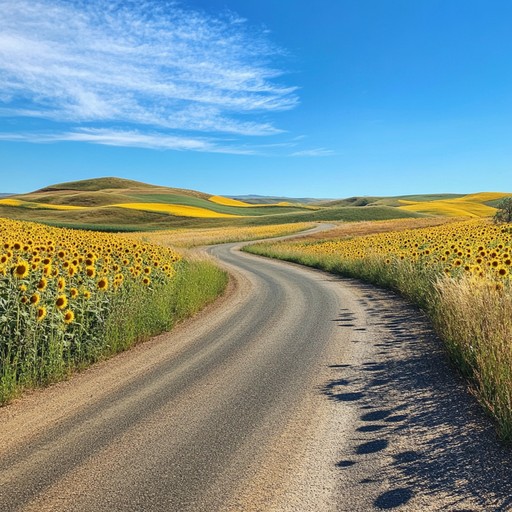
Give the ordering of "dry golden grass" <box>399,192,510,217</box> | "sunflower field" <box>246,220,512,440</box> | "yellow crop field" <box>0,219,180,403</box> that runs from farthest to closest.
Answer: "dry golden grass" <box>399,192,510,217</box> → "yellow crop field" <box>0,219,180,403</box> → "sunflower field" <box>246,220,512,440</box>

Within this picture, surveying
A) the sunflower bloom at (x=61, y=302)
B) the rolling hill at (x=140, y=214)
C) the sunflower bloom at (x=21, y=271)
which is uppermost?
the rolling hill at (x=140, y=214)

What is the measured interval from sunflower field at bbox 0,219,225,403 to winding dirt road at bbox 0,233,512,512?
1.58 feet

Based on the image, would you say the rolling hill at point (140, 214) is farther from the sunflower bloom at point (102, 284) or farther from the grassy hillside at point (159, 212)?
the sunflower bloom at point (102, 284)

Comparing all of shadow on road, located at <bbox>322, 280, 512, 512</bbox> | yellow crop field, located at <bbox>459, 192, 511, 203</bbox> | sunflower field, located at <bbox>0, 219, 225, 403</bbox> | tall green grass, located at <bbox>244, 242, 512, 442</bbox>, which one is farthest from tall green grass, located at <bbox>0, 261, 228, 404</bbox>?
yellow crop field, located at <bbox>459, 192, 511, 203</bbox>

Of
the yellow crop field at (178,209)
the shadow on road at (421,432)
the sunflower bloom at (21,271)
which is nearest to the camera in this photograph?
the shadow on road at (421,432)

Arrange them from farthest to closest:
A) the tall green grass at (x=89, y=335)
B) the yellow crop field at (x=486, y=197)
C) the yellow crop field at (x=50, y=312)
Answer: the yellow crop field at (x=486, y=197), the yellow crop field at (x=50, y=312), the tall green grass at (x=89, y=335)

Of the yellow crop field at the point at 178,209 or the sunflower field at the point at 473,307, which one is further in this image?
the yellow crop field at the point at 178,209

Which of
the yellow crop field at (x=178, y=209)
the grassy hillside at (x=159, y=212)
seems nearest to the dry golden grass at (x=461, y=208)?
the grassy hillside at (x=159, y=212)

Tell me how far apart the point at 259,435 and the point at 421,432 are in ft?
5.68

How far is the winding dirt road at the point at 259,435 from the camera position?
3.90 m

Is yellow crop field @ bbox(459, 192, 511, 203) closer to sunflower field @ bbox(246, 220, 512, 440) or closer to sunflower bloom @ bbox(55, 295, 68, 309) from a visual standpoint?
sunflower field @ bbox(246, 220, 512, 440)

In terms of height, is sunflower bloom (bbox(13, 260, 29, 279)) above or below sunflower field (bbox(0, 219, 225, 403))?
above

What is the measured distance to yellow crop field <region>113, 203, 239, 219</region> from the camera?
10083cm

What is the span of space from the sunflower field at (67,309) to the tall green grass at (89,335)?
11 mm
